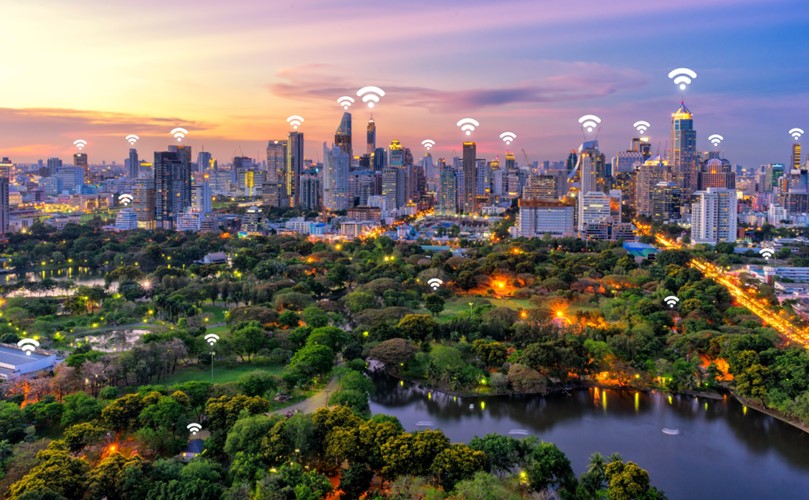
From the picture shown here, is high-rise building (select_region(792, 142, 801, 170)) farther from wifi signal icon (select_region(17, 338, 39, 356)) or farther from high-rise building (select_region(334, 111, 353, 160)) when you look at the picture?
wifi signal icon (select_region(17, 338, 39, 356))

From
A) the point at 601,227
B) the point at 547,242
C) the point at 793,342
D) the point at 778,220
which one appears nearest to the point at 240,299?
the point at 793,342

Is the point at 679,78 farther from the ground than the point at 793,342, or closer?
farther from the ground

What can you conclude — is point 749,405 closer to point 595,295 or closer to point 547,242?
point 595,295

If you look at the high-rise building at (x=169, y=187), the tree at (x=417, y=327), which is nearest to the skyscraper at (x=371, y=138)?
the high-rise building at (x=169, y=187)

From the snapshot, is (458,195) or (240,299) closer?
(240,299)

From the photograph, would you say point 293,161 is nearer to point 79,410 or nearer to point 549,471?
point 79,410

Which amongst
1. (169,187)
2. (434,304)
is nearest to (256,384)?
(434,304)
